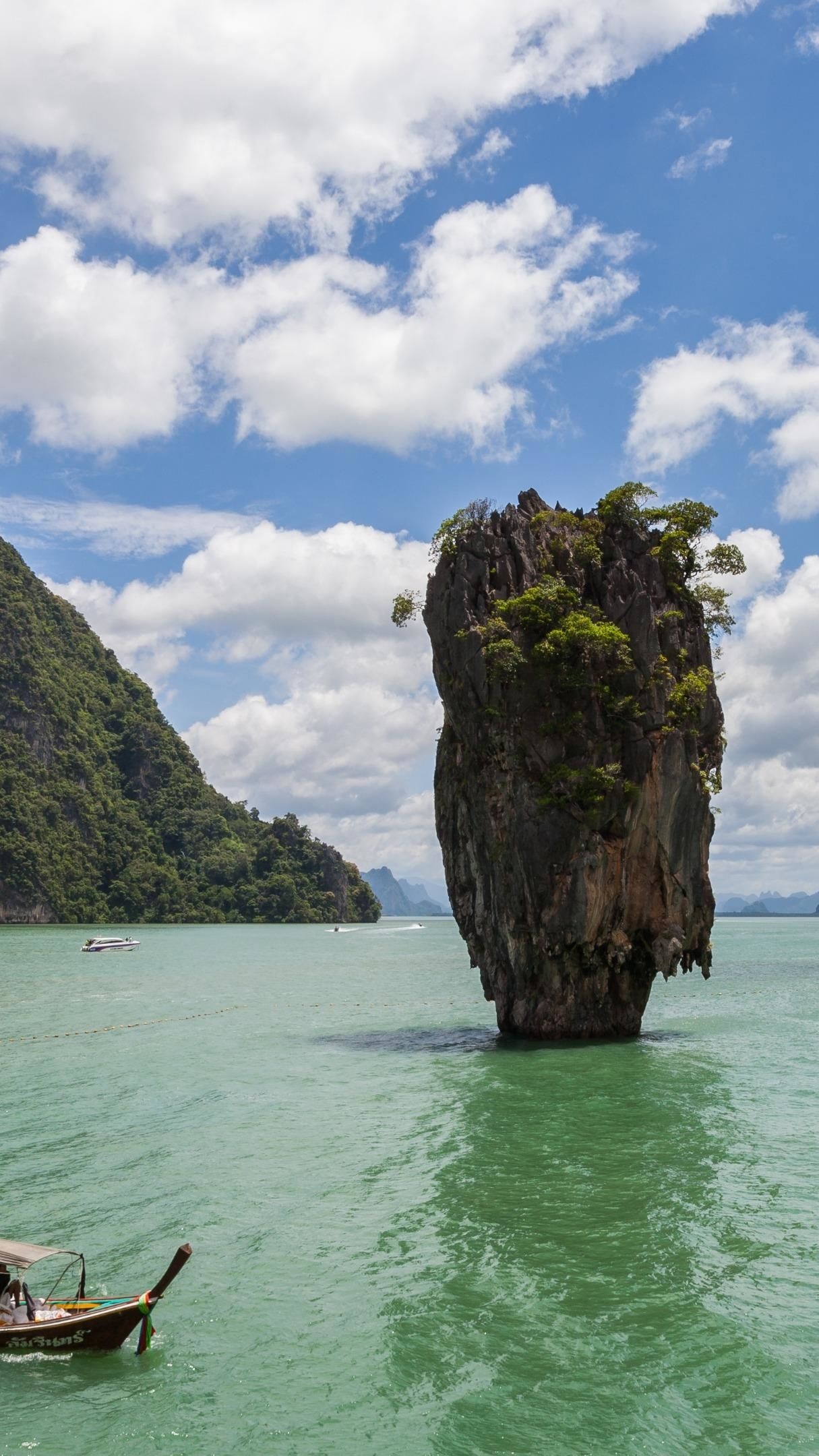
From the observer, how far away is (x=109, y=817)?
15975 centimetres

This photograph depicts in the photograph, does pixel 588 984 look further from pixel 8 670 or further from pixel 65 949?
pixel 8 670

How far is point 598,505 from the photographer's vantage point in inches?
1336

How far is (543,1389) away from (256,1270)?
16.8ft

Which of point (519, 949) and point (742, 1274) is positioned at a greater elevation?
point (519, 949)

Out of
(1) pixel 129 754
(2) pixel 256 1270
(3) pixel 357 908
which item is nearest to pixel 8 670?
(1) pixel 129 754

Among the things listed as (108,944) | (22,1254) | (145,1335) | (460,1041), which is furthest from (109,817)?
(145,1335)

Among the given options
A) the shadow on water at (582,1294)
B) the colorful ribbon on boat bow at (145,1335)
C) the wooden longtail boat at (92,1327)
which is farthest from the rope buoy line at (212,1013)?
the colorful ribbon on boat bow at (145,1335)

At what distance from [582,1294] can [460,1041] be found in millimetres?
20984

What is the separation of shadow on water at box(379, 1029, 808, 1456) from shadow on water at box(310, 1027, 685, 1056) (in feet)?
26.1

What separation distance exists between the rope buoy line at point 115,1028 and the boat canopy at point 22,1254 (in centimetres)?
2505

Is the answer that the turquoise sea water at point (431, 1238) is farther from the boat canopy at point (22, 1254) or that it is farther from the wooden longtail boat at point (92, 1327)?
the boat canopy at point (22, 1254)

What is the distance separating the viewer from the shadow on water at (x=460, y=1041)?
3200 cm

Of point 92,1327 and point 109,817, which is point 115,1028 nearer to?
point 92,1327

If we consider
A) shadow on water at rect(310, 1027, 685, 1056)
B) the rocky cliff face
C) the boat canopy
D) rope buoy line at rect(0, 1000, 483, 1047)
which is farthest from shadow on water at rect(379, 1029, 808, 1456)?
rope buoy line at rect(0, 1000, 483, 1047)
